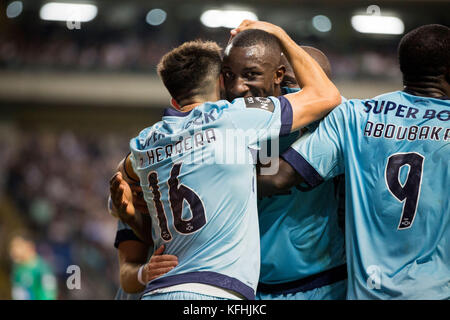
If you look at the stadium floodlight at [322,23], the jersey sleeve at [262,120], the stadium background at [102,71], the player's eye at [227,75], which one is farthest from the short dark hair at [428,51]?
the stadium floodlight at [322,23]

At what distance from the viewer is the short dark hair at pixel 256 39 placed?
10.1 ft

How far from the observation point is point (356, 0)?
696 inches

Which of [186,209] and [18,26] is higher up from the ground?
[18,26]

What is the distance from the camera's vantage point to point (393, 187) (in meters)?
2.80

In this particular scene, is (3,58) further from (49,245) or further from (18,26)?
(49,245)

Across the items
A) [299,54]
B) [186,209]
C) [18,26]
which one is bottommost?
[186,209]

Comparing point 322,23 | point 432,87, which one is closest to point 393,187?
point 432,87

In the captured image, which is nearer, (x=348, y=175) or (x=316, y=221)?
(x=348, y=175)

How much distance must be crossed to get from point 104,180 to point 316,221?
1228 cm

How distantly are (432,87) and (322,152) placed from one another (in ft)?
2.02

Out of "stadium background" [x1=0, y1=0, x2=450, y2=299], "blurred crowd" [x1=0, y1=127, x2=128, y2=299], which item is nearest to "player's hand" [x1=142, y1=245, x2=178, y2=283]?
"blurred crowd" [x1=0, y1=127, x2=128, y2=299]
